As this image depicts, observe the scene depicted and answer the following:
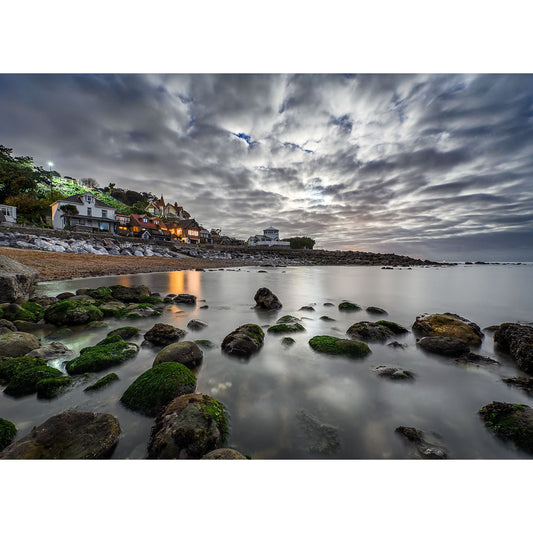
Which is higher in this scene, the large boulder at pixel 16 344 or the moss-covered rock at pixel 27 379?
the large boulder at pixel 16 344

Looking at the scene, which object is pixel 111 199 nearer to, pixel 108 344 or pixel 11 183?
pixel 11 183

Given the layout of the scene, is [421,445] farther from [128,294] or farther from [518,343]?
[128,294]

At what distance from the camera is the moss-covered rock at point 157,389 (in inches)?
118

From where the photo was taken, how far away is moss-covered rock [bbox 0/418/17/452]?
95.4 inches

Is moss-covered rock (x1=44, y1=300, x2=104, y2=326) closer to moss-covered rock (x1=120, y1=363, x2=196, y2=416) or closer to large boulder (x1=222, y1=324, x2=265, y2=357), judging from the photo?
large boulder (x1=222, y1=324, x2=265, y2=357)

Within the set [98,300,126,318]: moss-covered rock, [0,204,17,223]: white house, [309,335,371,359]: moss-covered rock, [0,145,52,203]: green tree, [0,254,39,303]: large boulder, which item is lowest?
[309,335,371,359]: moss-covered rock

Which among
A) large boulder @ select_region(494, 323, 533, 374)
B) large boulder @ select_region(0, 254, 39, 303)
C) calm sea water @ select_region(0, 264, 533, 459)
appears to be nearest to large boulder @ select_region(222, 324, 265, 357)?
calm sea water @ select_region(0, 264, 533, 459)

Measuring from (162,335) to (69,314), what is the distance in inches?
118

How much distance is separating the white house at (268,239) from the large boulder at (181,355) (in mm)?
81841

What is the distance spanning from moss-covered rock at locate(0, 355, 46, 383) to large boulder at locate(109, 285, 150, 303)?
5271 millimetres

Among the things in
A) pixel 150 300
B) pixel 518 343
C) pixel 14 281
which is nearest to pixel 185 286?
pixel 150 300

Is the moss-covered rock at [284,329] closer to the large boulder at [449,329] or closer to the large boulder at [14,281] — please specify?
the large boulder at [449,329]

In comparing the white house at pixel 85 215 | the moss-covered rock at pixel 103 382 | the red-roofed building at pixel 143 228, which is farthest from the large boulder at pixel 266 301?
the red-roofed building at pixel 143 228

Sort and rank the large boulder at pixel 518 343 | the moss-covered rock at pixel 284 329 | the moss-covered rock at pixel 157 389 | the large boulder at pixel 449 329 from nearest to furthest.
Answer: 1. the moss-covered rock at pixel 157 389
2. the large boulder at pixel 518 343
3. the large boulder at pixel 449 329
4. the moss-covered rock at pixel 284 329
